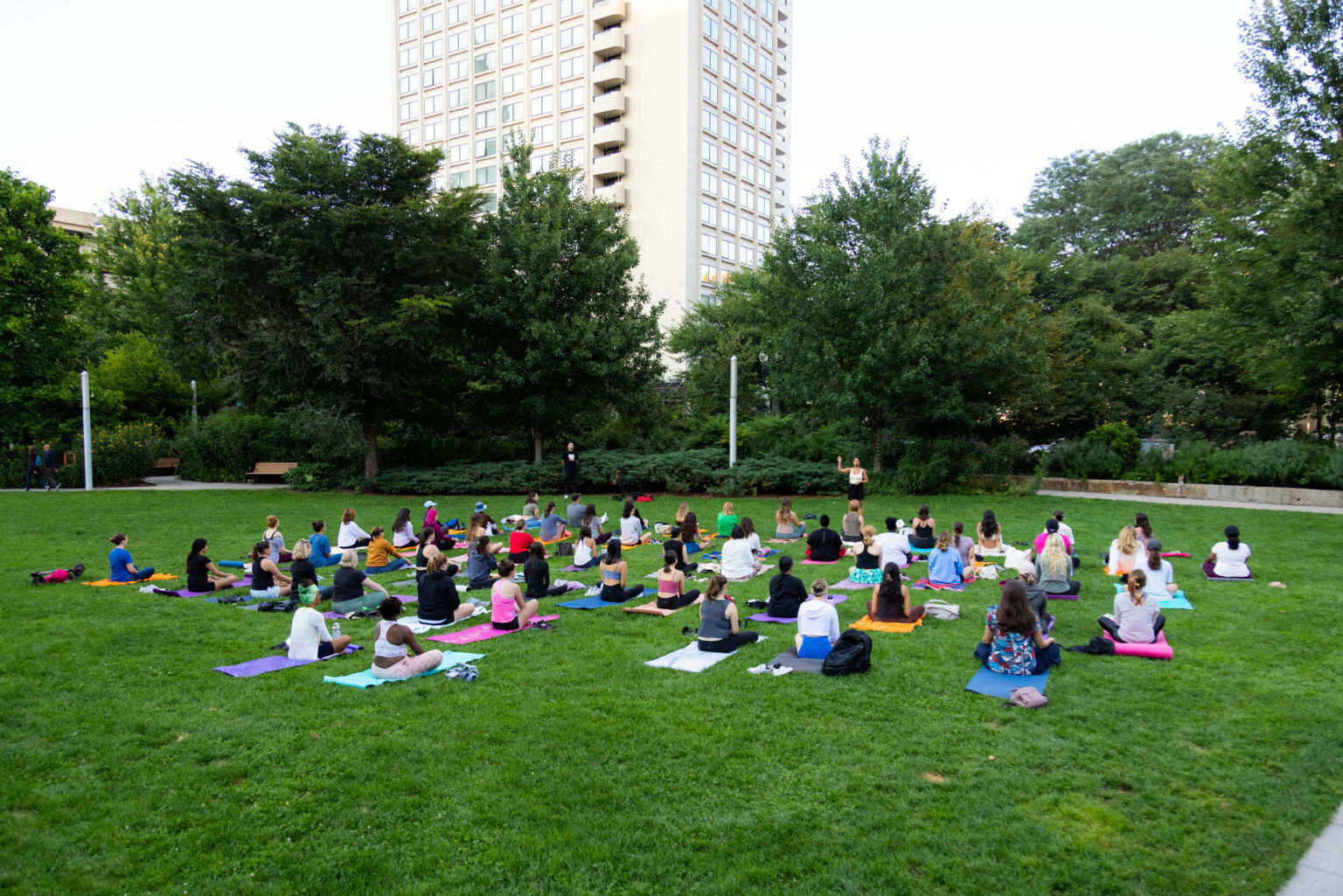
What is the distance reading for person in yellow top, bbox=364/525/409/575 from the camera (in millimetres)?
14125

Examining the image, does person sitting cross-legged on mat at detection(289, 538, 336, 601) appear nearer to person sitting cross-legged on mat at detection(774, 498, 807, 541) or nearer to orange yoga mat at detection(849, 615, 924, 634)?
orange yoga mat at detection(849, 615, 924, 634)

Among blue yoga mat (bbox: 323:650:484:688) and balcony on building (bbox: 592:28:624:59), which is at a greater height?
balcony on building (bbox: 592:28:624:59)

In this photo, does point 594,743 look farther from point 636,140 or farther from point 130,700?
point 636,140

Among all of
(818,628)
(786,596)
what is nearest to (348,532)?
(786,596)

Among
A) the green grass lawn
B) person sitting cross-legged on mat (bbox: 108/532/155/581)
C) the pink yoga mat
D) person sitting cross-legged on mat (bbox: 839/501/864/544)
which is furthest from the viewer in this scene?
person sitting cross-legged on mat (bbox: 839/501/864/544)

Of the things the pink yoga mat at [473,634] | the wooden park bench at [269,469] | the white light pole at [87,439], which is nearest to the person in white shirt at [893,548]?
the pink yoga mat at [473,634]

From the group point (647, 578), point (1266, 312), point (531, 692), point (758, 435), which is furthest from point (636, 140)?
point (531, 692)

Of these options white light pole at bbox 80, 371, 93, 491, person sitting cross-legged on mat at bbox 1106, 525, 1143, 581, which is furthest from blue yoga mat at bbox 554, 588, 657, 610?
white light pole at bbox 80, 371, 93, 491

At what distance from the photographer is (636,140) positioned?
6000 cm

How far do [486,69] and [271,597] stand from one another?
6426 cm

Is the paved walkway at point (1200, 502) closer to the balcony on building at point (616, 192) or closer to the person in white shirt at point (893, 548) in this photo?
the person in white shirt at point (893, 548)

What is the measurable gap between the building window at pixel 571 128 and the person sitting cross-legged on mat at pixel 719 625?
59.0 meters

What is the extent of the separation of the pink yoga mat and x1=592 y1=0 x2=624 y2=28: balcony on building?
61.2m

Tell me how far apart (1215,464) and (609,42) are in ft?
172
